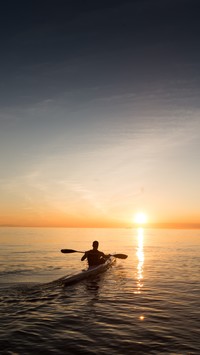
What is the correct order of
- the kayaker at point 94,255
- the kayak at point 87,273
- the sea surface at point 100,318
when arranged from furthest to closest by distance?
the kayaker at point 94,255
the kayak at point 87,273
the sea surface at point 100,318

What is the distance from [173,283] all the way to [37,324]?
1286 cm

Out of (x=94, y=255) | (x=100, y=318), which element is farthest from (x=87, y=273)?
(x=100, y=318)

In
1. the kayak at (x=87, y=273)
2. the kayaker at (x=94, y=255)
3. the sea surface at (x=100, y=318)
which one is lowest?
the sea surface at (x=100, y=318)

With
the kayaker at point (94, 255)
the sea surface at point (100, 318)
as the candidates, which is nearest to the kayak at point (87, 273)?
the sea surface at point (100, 318)

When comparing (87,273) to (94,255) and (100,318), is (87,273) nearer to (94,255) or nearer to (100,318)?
(94,255)

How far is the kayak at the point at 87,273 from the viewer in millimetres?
19625

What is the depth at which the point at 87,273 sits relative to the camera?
22.5m

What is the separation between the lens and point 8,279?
22125 mm

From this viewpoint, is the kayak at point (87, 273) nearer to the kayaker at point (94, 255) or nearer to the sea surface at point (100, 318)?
the sea surface at point (100, 318)

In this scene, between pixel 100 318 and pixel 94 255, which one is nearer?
pixel 100 318

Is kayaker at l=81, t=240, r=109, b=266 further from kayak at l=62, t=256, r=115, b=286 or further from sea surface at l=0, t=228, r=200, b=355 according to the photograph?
sea surface at l=0, t=228, r=200, b=355

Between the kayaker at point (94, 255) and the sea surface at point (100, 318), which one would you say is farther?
the kayaker at point (94, 255)

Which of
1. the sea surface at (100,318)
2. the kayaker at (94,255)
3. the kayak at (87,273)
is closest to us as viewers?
the sea surface at (100,318)

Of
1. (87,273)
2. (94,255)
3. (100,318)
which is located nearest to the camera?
(100,318)
